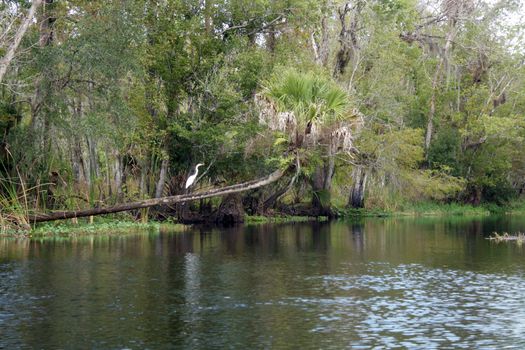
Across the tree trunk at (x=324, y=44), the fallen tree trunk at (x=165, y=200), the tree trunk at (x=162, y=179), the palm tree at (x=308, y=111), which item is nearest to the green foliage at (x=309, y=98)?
the palm tree at (x=308, y=111)

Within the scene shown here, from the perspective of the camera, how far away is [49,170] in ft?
120

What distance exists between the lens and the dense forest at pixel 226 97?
3397 centimetres

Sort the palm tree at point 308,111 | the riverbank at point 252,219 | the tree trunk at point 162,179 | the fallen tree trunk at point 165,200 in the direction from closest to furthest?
the palm tree at point 308,111 < the fallen tree trunk at point 165,200 < the riverbank at point 252,219 < the tree trunk at point 162,179

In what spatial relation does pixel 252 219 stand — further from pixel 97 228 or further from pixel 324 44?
pixel 97 228

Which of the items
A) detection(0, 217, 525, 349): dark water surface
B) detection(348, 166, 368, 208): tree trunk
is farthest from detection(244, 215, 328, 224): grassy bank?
detection(0, 217, 525, 349): dark water surface

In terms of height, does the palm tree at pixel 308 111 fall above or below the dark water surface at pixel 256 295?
above

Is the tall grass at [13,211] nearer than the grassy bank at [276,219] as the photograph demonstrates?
Yes

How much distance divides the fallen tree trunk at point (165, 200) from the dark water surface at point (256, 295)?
4.02 feet

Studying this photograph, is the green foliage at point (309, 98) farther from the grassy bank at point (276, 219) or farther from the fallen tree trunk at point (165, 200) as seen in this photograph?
the grassy bank at point (276, 219)

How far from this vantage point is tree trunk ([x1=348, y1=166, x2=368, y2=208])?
61.7 meters

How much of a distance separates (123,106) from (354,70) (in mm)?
21258

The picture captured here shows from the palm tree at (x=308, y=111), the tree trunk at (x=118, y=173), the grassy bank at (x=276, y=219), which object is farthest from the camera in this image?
the grassy bank at (x=276, y=219)

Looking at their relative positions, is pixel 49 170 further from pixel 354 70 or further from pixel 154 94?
pixel 354 70

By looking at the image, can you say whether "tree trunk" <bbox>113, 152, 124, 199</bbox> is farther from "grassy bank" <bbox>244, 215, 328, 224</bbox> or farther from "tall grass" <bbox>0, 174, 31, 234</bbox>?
"grassy bank" <bbox>244, 215, 328, 224</bbox>
